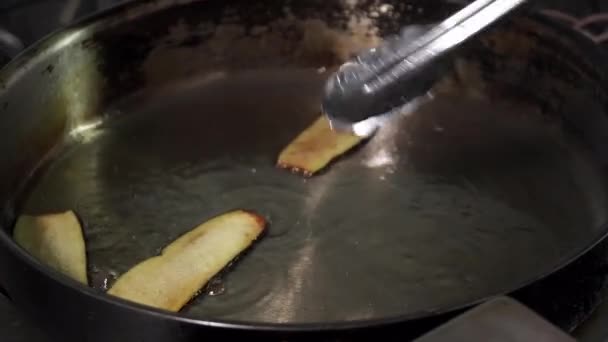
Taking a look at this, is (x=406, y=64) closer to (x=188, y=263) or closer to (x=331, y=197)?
(x=331, y=197)

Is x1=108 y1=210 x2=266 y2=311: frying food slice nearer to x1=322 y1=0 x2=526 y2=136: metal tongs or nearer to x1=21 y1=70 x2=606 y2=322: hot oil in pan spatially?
x1=21 y1=70 x2=606 y2=322: hot oil in pan

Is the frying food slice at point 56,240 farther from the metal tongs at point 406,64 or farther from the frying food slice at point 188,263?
the metal tongs at point 406,64

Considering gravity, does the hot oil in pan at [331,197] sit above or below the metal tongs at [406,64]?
below

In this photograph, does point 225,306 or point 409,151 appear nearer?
point 225,306

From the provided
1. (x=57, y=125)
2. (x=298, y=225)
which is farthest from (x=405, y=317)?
(x=57, y=125)

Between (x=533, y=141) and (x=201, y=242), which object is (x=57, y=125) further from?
(x=533, y=141)

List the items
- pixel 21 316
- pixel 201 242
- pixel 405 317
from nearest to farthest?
pixel 405 317 → pixel 21 316 → pixel 201 242

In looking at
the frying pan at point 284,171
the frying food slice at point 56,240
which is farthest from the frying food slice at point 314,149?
the frying food slice at point 56,240

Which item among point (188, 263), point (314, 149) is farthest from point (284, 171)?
point (188, 263)
